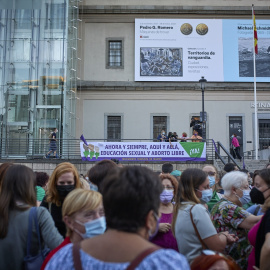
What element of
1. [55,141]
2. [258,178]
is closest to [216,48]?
[55,141]

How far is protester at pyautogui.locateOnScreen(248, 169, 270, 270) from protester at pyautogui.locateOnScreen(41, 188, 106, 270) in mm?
1284

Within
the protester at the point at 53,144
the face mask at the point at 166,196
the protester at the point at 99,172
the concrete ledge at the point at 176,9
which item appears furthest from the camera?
the concrete ledge at the point at 176,9

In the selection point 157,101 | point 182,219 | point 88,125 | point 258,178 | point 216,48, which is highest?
point 216,48

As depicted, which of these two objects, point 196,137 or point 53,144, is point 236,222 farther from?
point 53,144

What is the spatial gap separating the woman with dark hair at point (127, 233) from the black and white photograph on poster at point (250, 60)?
25.9 m

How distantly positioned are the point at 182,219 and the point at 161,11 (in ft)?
82.0

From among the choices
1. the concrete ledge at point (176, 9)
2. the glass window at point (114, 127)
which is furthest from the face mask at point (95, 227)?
the concrete ledge at point (176, 9)

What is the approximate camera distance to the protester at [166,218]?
4.11 m

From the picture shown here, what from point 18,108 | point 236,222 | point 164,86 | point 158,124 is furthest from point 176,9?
point 236,222

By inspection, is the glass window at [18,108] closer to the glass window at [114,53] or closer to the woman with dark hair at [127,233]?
the glass window at [114,53]

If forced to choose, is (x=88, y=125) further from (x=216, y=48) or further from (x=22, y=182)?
(x=22, y=182)

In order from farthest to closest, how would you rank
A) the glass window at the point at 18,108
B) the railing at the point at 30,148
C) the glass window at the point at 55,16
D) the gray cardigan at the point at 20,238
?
the glass window at the point at 55,16 < the glass window at the point at 18,108 < the railing at the point at 30,148 < the gray cardigan at the point at 20,238

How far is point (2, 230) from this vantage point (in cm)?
329

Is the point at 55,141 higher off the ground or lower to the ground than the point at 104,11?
lower
